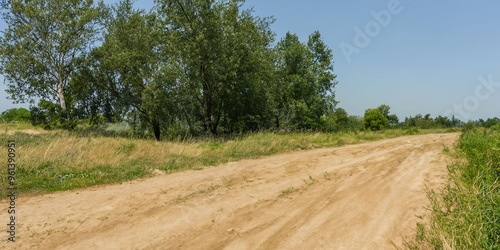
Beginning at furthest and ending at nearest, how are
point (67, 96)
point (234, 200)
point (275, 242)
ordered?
1. point (67, 96)
2. point (234, 200)
3. point (275, 242)

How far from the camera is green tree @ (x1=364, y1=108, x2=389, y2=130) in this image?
29.6 m

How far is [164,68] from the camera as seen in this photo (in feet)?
56.1

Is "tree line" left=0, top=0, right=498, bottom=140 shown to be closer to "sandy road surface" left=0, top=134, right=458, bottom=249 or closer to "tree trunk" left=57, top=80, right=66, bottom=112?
"tree trunk" left=57, top=80, right=66, bottom=112

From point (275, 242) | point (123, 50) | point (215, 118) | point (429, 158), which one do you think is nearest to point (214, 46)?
point (215, 118)

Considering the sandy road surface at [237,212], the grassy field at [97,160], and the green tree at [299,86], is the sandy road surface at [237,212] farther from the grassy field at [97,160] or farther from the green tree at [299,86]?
the green tree at [299,86]

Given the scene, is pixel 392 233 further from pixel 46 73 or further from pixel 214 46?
pixel 46 73

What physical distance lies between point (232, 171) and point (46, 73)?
73.0 feet

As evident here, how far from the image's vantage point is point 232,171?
8312 millimetres

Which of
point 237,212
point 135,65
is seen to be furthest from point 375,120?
point 237,212

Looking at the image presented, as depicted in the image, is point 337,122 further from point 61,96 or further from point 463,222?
point 61,96

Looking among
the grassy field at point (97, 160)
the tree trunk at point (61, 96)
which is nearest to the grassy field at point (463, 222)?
the grassy field at point (97, 160)

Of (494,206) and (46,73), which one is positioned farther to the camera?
(46,73)

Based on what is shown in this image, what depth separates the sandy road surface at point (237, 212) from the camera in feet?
12.9

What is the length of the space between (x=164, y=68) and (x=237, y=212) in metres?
14.3
